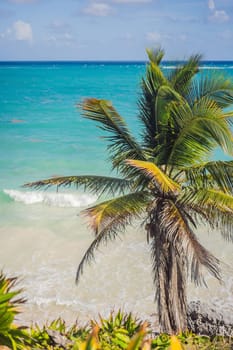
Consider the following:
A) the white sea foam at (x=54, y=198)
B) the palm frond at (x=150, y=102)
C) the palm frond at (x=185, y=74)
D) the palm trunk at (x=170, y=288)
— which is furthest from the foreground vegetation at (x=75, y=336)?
the white sea foam at (x=54, y=198)

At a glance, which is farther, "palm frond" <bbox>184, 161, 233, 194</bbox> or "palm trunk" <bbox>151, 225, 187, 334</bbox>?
"palm trunk" <bbox>151, 225, 187, 334</bbox>

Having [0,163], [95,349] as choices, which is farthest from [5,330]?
[0,163]

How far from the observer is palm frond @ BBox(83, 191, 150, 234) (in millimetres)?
8344

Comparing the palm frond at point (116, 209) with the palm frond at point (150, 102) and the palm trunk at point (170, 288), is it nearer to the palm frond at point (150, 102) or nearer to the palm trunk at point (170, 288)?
the palm trunk at point (170, 288)

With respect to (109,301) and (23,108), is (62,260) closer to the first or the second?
(109,301)

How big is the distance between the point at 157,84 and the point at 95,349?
7788 millimetres

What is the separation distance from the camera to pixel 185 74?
32.3 feet

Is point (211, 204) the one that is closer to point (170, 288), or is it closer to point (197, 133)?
point (197, 133)

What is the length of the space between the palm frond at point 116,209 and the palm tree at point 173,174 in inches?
0.6

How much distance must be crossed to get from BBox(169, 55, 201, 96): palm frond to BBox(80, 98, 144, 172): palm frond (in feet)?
4.11

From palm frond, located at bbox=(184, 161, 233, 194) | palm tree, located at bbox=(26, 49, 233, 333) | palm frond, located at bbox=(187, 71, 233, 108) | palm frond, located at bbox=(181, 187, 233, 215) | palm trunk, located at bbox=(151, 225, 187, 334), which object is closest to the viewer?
palm frond, located at bbox=(181, 187, 233, 215)

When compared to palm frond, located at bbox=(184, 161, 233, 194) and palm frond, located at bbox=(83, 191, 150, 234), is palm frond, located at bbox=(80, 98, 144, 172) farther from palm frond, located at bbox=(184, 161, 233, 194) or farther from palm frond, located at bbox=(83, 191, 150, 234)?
palm frond, located at bbox=(184, 161, 233, 194)

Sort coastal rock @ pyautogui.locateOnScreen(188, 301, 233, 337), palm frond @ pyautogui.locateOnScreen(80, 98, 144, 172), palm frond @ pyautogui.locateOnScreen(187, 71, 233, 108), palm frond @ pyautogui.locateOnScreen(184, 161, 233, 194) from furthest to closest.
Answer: coastal rock @ pyautogui.locateOnScreen(188, 301, 233, 337) → palm frond @ pyautogui.locateOnScreen(187, 71, 233, 108) → palm frond @ pyautogui.locateOnScreen(80, 98, 144, 172) → palm frond @ pyautogui.locateOnScreen(184, 161, 233, 194)

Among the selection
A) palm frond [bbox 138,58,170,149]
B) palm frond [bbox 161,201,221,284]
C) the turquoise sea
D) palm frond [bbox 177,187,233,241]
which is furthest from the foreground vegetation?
palm frond [bbox 138,58,170,149]
